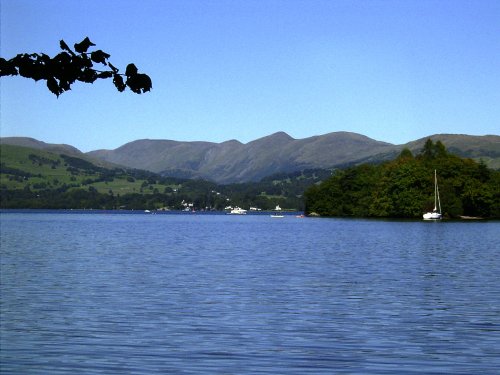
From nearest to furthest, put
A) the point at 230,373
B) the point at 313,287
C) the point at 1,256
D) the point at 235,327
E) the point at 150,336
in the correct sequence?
the point at 230,373 < the point at 150,336 < the point at 235,327 < the point at 313,287 < the point at 1,256

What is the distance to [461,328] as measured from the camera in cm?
3194

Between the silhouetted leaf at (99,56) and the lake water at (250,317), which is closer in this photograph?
the silhouetted leaf at (99,56)

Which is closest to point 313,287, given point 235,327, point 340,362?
point 235,327

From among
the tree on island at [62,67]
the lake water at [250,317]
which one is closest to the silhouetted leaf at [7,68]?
the tree on island at [62,67]

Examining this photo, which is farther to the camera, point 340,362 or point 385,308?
point 385,308

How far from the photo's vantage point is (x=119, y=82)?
10.8 m

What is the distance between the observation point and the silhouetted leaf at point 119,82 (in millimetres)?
10711

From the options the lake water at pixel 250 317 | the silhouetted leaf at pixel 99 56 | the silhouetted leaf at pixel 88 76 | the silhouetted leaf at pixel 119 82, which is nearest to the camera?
the silhouetted leaf at pixel 99 56

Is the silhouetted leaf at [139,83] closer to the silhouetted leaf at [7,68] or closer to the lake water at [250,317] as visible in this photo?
the silhouetted leaf at [7,68]

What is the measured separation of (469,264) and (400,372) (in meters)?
41.9

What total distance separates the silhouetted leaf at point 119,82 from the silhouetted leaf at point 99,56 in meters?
0.29

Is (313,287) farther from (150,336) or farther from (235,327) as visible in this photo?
(150,336)

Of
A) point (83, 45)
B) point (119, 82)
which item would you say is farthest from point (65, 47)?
point (119, 82)

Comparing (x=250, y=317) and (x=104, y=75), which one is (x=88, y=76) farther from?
(x=250, y=317)
